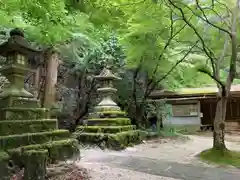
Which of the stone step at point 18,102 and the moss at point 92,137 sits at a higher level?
the stone step at point 18,102

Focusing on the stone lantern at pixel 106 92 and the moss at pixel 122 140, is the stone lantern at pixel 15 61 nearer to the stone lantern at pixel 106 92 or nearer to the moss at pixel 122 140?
the moss at pixel 122 140

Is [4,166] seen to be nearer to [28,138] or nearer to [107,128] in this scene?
[28,138]

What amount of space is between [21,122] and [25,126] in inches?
5.5

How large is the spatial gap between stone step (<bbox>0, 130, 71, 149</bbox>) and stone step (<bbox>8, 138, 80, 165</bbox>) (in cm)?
14

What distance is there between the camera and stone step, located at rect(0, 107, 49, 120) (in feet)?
17.8

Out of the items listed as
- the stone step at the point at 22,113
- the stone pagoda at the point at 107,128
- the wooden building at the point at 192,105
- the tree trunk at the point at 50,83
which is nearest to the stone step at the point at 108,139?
the stone pagoda at the point at 107,128

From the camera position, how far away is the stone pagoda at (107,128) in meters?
9.03

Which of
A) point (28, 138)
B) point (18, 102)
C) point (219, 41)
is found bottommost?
point (28, 138)

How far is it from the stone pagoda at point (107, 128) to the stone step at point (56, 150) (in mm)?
2758

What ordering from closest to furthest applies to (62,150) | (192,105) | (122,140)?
(62,150), (122,140), (192,105)

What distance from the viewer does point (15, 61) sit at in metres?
6.01

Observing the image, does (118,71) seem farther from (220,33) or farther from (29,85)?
(220,33)

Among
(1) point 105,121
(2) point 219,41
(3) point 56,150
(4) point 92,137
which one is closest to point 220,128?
(2) point 219,41

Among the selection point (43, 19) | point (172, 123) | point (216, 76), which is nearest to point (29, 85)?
Answer: point (43, 19)
